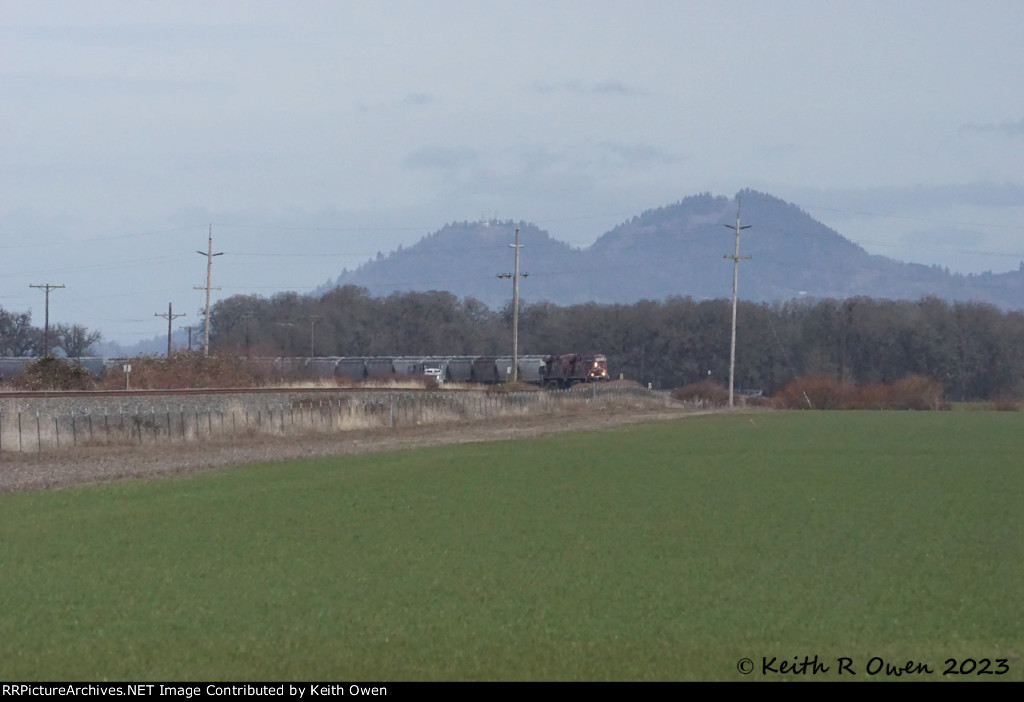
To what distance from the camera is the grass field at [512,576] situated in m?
8.80

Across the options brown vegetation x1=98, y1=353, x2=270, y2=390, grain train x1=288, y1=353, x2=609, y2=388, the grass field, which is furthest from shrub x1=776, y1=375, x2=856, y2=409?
the grass field

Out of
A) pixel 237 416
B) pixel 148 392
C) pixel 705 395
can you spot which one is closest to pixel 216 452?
pixel 237 416

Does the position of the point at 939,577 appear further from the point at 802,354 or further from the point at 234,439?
the point at 802,354

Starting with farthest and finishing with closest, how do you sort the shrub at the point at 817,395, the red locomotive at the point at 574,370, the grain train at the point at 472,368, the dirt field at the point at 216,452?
the grain train at the point at 472,368 < the red locomotive at the point at 574,370 < the shrub at the point at 817,395 < the dirt field at the point at 216,452

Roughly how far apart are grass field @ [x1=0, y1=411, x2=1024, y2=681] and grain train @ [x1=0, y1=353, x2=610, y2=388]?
2235 inches

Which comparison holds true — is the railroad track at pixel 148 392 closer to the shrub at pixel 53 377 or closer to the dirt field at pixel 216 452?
the shrub at pixel 53 377

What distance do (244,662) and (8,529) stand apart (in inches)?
350

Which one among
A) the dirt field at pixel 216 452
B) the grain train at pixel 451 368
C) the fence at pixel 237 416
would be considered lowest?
the dirt field at pixel 216 452

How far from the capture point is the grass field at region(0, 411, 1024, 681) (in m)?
8.80

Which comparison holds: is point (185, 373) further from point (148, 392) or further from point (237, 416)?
point (237, 416)

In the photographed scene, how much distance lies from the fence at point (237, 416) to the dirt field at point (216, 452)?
2.91 ft

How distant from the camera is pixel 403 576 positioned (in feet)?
39.7

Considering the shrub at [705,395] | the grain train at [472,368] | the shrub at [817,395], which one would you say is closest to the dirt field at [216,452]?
the shrub at [705,395]

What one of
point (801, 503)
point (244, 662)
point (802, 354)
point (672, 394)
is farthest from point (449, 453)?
point (802, 354)
